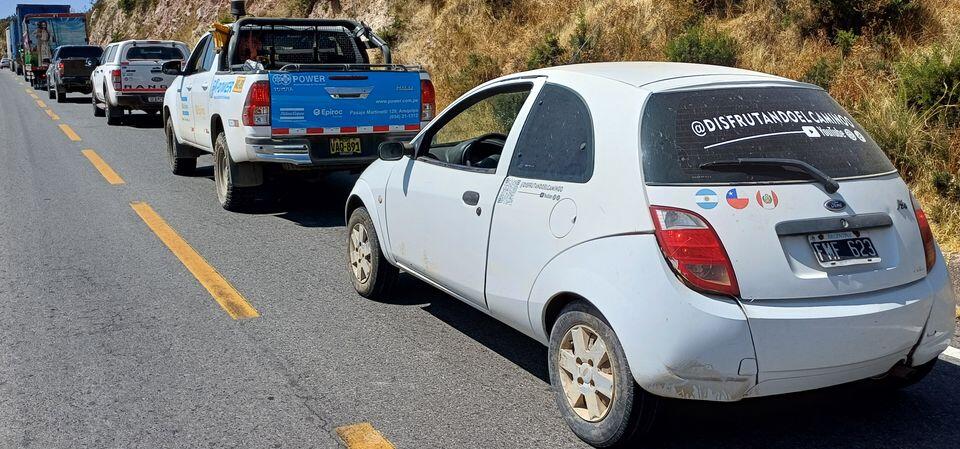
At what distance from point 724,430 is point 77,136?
16216 mm

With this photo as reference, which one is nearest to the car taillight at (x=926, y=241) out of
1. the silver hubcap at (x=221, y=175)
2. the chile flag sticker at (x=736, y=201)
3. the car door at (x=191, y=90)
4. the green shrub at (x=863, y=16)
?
the chile flag sticker at (x=736, y=201)

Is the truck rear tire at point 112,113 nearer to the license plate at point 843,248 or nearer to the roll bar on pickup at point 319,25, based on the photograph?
the roll bar on pickup at point 319,25

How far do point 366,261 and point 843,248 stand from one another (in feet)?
11.1

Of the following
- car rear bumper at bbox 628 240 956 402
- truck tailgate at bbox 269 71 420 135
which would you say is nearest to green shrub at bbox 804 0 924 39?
truck tailgate at bbox 269 71 420 135

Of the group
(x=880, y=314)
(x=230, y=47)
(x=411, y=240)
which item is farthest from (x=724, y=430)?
(x=230, y=47)

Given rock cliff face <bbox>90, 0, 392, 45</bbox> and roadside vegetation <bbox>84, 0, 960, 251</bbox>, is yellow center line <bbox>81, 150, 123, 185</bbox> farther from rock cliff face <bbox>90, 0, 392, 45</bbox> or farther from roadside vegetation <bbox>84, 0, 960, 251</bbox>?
rock cliff face <bbox>90, 0, 392, 45</bbox>

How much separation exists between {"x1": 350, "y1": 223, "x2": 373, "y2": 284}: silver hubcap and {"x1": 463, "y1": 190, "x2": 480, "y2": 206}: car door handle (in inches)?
56.8

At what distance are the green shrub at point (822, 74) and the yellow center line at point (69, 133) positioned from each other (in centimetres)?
1259

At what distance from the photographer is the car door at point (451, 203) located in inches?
186

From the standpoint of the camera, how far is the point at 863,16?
13.0m

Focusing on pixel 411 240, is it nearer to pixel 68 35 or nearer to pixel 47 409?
pixel 47 409

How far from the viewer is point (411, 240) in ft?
17.9

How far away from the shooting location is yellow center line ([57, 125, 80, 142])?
675 inches

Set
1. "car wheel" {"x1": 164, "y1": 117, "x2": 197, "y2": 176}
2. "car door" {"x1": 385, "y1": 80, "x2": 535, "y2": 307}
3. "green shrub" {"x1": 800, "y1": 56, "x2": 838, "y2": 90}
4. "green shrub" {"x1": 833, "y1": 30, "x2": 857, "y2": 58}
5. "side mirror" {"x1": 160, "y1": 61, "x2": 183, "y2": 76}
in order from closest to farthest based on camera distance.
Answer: "car door" {"x1": 385, "y1": 80, "x2": 535, "y2": 307}
"side mirror" {"x1": 160, "y1": 61, "x2": 183, "y2": 76}
"green shrub" {"x1": 800, "y1": 56, "x2": 838, "y2": 90}
"car wheel" {"x1": 164, "y1": 117, "x2": 197, "y2": 176}
"green shrub" {"x1": 833, "y1": 30, "x2": 857, "y2": 58}
